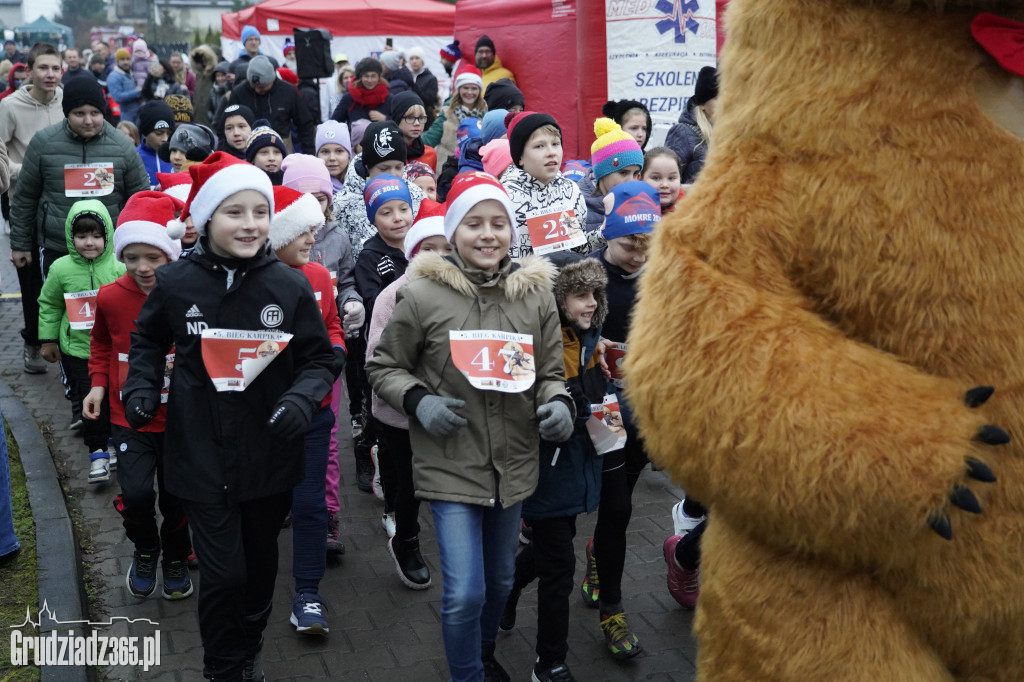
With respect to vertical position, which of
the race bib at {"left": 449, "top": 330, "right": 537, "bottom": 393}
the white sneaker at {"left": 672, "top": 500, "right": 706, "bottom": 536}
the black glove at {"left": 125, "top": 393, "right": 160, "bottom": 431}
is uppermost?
the race bib at {"left": 449, "top": 330, "right": 537, "bottom": 393}

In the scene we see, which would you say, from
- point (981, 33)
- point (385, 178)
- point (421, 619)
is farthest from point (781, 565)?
point (385, 178)

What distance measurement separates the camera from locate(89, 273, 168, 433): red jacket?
4.77 m

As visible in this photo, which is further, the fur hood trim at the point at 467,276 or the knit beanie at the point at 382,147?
the knit beanie at the point at 382,147

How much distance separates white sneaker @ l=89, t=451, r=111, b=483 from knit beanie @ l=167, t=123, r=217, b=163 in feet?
8.56

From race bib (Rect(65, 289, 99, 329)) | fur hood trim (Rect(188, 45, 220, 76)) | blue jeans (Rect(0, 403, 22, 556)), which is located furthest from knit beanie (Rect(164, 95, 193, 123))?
blue jeans (Rect(0, 403, 22, 556))

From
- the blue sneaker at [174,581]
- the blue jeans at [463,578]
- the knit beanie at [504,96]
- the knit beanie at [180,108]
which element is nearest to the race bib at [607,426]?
the blue jeans at [463,578]

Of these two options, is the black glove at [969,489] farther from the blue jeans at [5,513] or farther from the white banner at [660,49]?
the white banner at [660,49]

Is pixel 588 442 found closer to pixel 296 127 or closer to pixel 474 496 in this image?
pixel 474 496

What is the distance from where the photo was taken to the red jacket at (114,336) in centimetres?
477

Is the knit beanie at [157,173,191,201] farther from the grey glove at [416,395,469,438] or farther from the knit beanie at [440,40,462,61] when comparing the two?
the knit beanie at [440,40,462,61]

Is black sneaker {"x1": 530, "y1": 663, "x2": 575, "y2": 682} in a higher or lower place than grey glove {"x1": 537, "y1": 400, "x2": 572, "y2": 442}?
lower

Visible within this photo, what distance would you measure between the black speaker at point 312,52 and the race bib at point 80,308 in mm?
8703

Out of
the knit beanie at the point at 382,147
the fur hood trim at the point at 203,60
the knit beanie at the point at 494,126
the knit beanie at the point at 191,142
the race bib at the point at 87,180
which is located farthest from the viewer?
the fur hood trim at the point at 203,60

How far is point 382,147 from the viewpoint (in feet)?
22.9
